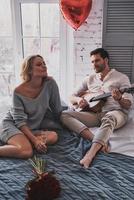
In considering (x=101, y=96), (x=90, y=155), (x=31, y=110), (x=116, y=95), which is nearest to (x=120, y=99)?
(x=116, y=95)

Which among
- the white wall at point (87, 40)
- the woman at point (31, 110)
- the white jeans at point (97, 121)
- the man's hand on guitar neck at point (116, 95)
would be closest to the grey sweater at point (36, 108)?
the woman at point (31, 110)

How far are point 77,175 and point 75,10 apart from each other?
1.37 meters

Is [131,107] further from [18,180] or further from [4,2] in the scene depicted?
[4,2]

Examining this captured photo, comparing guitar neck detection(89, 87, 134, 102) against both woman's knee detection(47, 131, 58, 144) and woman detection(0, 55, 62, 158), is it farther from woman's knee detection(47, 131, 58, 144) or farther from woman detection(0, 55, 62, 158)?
woman's knee detection(47, 131, 58, 144)

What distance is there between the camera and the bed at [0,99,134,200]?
48.4 inches

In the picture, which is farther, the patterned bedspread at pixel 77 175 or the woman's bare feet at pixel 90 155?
the woman's bare feet at pixel 90 155

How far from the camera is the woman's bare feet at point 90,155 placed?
146 centimetres

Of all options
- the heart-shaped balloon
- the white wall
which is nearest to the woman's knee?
the white wall

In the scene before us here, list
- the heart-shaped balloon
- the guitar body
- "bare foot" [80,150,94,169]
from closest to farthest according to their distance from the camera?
"bare foot" [80,150,94,169] < the guitar body < the heart-shaped balloon

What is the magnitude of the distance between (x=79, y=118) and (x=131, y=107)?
0.41 m

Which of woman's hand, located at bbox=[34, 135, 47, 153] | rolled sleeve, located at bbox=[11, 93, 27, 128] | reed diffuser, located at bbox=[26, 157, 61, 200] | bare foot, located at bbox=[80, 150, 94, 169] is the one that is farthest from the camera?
rolled sleeve, located at bbox=[11, 93, 27, 128]

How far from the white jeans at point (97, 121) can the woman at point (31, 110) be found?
0.12 m

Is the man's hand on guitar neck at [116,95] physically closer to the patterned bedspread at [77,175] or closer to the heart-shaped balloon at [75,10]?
the patterned bedspread at [77,175]

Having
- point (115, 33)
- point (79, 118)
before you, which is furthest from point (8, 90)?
point (115, 33)
